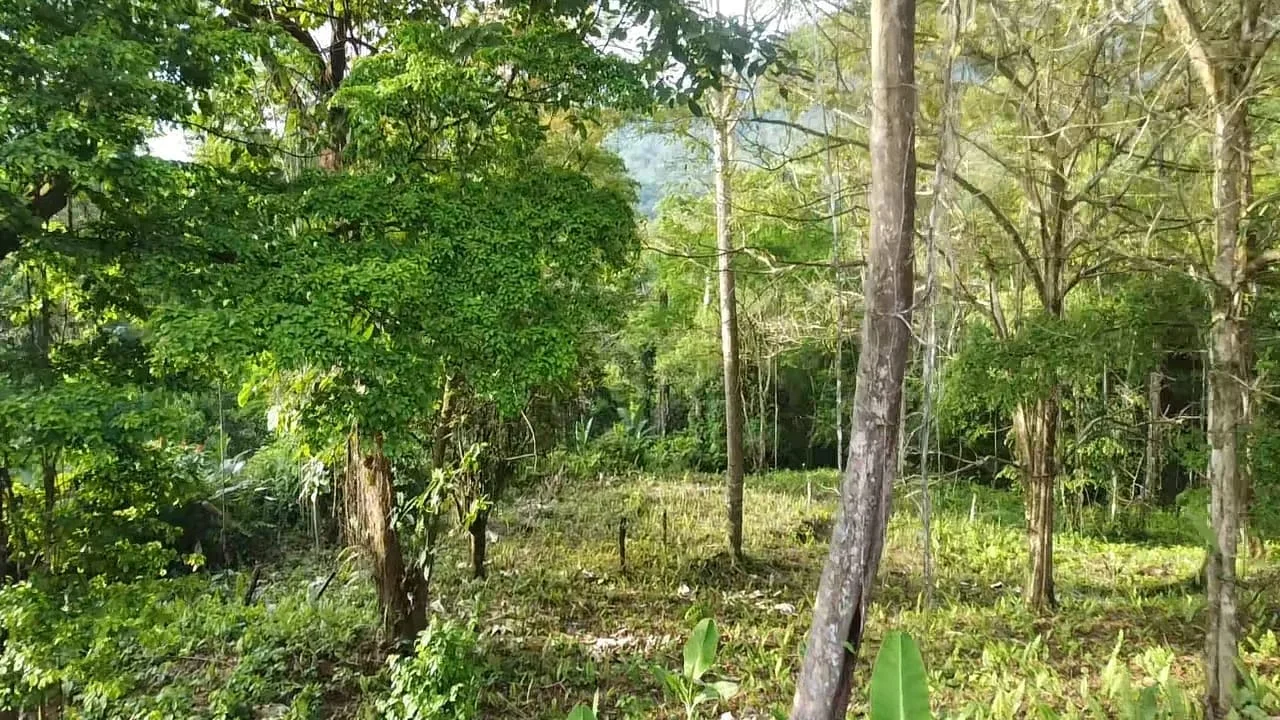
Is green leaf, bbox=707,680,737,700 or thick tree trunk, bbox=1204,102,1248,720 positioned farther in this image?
thick tree trunk, bbox=1204,102,1248,720

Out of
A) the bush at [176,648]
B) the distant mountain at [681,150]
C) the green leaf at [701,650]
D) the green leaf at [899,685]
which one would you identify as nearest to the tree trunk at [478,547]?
the bush at [176,648]

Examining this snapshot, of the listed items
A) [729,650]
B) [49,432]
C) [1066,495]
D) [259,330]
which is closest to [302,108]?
[259,330]

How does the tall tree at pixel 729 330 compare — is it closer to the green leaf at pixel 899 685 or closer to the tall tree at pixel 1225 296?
the tall tree at pixel 1225 296

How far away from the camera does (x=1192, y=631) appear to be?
6.35 meters

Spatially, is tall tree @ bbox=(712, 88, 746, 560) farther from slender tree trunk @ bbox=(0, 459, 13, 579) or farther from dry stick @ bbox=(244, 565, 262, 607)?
slender tree trunk @ bbox=(0, 459, 13, 579)

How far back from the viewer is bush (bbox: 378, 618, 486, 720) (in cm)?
455

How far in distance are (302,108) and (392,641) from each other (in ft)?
14.5

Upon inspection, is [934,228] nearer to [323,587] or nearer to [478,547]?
[478,547]

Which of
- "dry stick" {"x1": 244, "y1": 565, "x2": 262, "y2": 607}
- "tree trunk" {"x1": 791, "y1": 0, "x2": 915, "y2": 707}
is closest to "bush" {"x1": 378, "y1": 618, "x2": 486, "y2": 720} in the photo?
"tree trunk" {"x1": 791, "y1": 0, "x2": 915, "y2": 707}

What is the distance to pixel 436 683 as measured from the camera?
464 cm

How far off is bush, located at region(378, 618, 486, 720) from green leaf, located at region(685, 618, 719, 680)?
5.34 ft

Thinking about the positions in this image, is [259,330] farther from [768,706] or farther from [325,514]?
[325,514]

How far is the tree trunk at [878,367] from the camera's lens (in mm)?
3301

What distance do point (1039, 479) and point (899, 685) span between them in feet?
15.5
